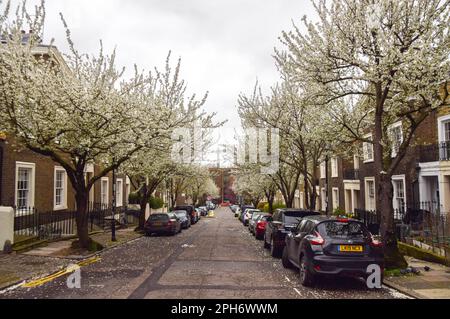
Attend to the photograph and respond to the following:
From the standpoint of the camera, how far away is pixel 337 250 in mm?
8586

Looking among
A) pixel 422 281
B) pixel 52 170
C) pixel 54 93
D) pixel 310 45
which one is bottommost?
pixel 422 281

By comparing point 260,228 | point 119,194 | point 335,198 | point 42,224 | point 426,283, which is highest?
point 119,194

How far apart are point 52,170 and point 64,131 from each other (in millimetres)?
10446

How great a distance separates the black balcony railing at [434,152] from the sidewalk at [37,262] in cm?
1515

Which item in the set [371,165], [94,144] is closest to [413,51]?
[94,144]

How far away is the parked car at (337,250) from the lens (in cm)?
848

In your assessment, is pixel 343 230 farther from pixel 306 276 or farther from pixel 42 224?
pixel 42 224

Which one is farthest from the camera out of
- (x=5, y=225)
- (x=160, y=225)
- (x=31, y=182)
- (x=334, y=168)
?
(x=334, y=168)

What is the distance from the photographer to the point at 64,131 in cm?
1238

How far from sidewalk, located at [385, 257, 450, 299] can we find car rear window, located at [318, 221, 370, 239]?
1.44 m

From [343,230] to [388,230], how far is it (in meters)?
2.66

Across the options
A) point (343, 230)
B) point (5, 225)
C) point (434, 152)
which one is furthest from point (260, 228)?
point (5, 225)

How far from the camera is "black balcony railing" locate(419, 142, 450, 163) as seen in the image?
1716cm
